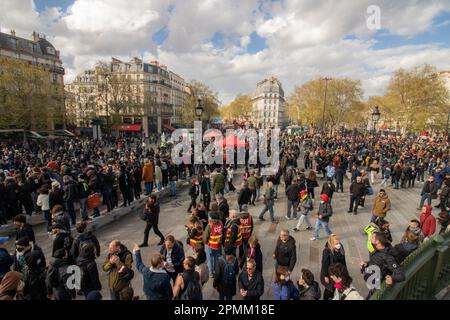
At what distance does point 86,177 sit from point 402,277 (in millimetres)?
9105

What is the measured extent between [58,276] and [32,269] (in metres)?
0.47

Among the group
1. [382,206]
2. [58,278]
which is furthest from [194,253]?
[382,206]

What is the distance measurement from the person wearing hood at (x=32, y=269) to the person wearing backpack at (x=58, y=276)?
16 cm

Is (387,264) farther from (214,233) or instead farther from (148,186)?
(148,186)

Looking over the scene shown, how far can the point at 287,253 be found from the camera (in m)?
4.50

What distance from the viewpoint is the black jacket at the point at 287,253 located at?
176 inches

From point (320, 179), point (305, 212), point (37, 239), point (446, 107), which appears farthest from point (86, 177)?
point (446, 107)

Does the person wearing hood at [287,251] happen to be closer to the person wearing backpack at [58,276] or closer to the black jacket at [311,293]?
the black jacket at [311,293]

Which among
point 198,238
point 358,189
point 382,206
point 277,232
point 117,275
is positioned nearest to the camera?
point 117,275

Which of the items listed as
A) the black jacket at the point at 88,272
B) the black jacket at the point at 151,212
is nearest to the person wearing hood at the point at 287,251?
the black jacket at the point at 88,272

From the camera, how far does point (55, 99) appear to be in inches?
1177

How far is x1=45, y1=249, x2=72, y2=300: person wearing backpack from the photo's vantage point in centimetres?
363

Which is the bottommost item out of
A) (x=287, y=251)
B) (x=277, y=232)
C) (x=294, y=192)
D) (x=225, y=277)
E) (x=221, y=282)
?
(x=277, y=232)

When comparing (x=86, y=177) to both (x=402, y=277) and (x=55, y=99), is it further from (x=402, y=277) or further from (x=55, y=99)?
(x=55, y=99)
